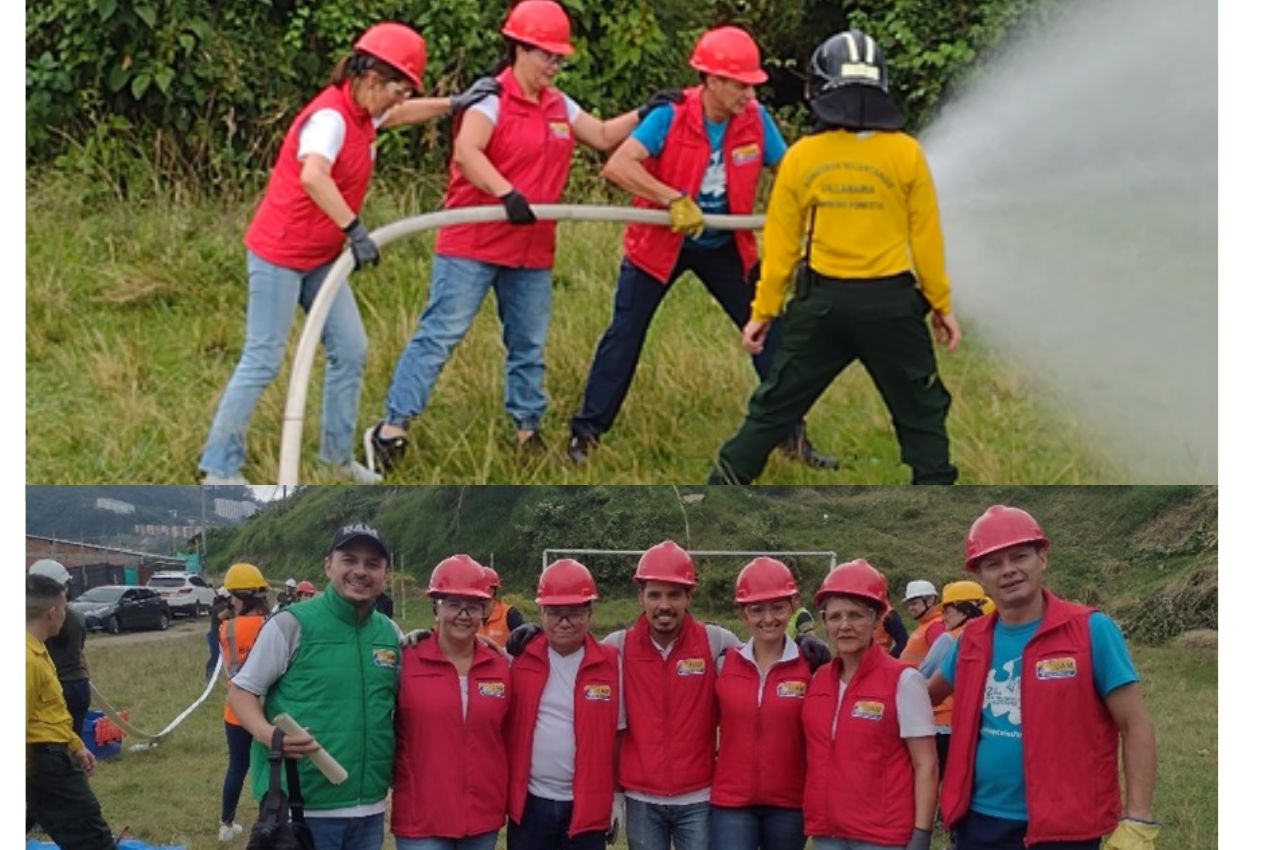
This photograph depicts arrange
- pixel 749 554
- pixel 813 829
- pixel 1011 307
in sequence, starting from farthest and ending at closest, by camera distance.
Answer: pixel 1011 307 < pixel 749 554 < pixel 813 829

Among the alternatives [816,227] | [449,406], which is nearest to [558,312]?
[449,406]

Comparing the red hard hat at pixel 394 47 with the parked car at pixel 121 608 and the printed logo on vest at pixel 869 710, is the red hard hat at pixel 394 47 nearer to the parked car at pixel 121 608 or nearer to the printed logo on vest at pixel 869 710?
the parked car at pixel 121 608

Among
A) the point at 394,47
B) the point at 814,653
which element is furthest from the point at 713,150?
the point at 814,653

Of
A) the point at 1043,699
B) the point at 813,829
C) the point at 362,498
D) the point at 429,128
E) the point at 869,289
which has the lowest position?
the point at 813,829

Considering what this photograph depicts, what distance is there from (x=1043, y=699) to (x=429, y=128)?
6438 mm

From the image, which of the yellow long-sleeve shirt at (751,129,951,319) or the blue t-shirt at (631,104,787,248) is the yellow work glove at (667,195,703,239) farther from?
the yellow long-sleeve shirt at (751,129,951,319)

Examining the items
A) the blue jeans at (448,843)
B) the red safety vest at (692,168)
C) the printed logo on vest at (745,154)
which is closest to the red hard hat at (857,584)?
the blue jeans at (448,843)

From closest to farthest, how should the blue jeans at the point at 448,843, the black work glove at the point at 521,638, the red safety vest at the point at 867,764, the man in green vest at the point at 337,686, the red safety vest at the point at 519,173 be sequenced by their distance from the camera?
the red safety vest at the point at 867,764, the man in green vest at the point at 337,686, the blue jeans at the point at 448,843, the black work glove at the point at 521,638, the red safety vest at the point at 519,173

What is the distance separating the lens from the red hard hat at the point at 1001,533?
436cm

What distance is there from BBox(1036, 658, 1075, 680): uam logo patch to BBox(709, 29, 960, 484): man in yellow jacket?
5.95 ft

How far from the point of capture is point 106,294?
8461 millimetres

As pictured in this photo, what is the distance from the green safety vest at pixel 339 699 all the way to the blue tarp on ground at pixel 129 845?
0.89 metres

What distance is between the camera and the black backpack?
450cm

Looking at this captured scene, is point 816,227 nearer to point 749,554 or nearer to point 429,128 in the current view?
point 749,554
